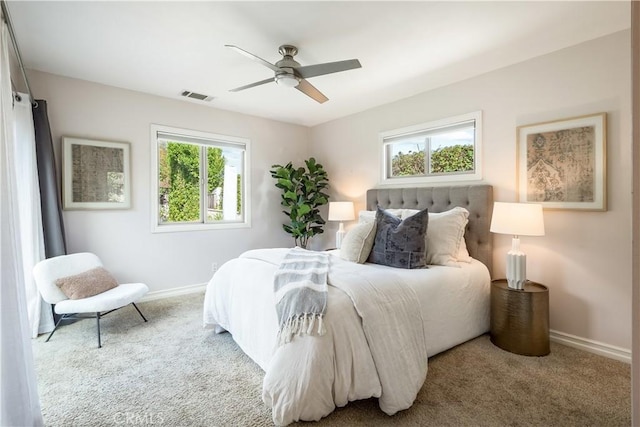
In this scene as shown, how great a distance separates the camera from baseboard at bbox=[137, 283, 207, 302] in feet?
11.9

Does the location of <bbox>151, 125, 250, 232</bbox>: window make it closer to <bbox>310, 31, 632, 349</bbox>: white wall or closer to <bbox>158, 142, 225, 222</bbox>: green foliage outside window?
<bbox>158, 142, 225, 222</bbox>: green foliage outside window

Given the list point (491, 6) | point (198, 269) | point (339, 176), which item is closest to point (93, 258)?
point (198, 269)

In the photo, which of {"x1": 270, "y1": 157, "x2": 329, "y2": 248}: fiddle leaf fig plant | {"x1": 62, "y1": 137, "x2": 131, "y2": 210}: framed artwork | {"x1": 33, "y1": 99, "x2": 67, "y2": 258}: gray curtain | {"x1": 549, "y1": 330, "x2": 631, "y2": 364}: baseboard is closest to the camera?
{"x1": 549, "y1": 330, "x2": 631, "y2": 364}: baseboard

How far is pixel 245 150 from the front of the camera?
175 inches

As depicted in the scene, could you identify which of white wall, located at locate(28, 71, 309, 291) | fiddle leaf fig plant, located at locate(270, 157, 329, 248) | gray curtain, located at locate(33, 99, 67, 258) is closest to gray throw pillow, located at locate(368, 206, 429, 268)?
fiddle leaf fig plant, located at locate(270, 157, 329, 248)

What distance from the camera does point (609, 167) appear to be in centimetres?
227

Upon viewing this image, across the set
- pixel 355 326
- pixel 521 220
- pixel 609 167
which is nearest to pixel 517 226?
pixel 521 220

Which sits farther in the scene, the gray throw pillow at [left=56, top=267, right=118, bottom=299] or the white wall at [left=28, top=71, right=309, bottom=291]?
the white wall at [left=28, top=71, right=309, bottom=291]

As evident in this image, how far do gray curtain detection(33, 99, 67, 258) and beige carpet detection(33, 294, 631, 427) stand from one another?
891mm

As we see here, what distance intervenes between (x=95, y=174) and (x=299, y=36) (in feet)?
8.83

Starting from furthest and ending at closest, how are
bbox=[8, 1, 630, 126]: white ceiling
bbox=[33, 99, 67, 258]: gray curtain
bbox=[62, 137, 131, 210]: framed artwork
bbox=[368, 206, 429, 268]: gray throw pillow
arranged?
bbox=[62, 137, 131, 210]: framed artwork
bbox=[33, 99, 67, 258]: gray curtain
bbox=[368, 206, 429, 268]: gray throw pillow
bbox=[8, 1, 630, 126]: white ceiling

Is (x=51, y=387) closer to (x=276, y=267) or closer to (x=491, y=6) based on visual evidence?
(x=276, y=267)

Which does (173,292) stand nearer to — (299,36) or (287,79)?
(287,79)

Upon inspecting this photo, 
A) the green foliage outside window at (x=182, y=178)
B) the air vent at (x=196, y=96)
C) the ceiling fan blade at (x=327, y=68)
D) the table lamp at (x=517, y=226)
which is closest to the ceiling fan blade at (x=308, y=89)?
the ceiling fan blade at (x=327, y=68)
